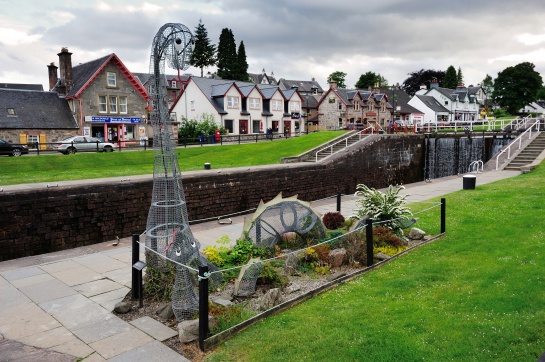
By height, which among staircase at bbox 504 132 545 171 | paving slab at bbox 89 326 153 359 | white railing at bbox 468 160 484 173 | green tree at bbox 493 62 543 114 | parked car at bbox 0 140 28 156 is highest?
green tree at bbox 493 62 543 114

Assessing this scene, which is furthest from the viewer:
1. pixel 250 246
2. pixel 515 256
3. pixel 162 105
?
pixel 250 246

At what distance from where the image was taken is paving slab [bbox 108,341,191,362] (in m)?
5.98

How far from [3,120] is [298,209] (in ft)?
111

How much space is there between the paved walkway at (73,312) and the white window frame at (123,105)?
31038 millimetres

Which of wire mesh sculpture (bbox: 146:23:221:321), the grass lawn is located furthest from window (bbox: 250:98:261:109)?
wire mesh sculpture (bbox: 146:23:221:321)

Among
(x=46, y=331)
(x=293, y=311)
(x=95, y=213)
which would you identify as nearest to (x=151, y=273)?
(x=46, y=331)

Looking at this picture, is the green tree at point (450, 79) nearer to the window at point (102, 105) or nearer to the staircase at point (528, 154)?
the staircase at point (528, 154)

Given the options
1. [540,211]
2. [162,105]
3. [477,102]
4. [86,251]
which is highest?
[477,102]

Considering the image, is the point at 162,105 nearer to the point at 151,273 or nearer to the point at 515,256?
the point at 151,273

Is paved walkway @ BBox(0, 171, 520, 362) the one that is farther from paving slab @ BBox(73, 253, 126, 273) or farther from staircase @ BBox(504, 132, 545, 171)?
staircase @ BBox(504, 132, 545, 171)

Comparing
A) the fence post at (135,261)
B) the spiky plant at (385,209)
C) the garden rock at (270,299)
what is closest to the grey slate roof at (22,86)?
the spiky plant at (385,209)

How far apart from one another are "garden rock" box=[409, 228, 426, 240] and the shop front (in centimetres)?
3259

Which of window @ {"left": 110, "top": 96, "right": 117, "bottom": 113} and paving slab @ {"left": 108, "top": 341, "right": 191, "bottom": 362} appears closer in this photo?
paving slab @ {"left": 108, "top": 341, "right": 191, "bottom": 362}

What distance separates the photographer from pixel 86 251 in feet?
40.5
